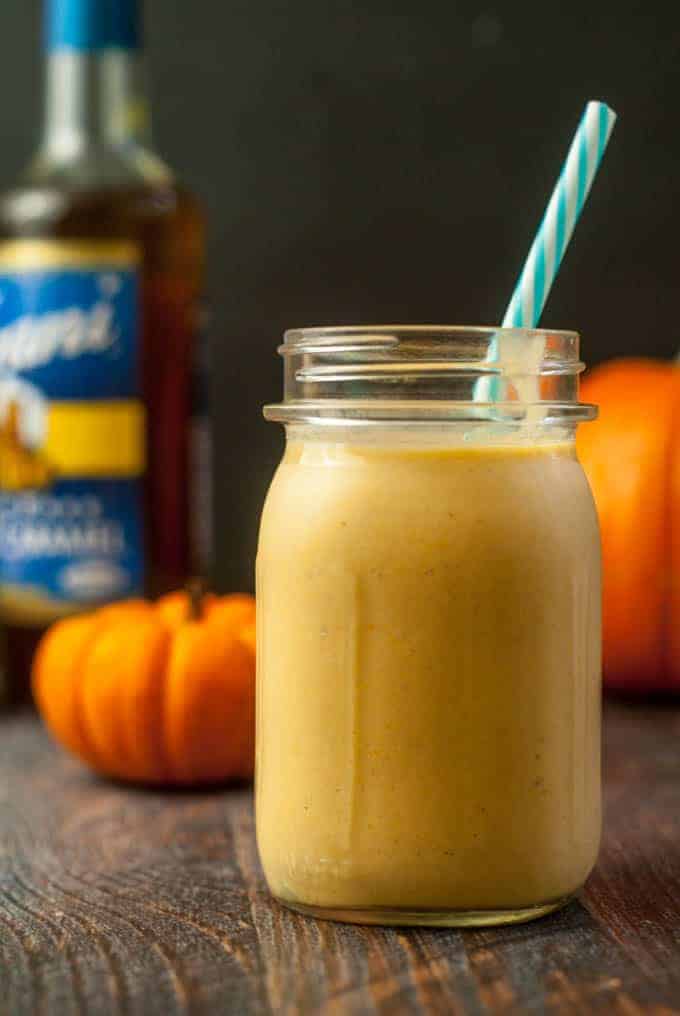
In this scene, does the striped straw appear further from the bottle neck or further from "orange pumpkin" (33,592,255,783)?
the bottle neck

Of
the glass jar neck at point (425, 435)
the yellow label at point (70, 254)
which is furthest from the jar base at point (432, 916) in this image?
the yellow label at point (70, 254)

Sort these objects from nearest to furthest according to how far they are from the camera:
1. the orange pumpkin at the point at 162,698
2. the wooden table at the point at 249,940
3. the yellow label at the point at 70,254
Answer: the wooden table at the point at 249,940 < the orange pumpkin at the point at 162,698 < the yellow label at the point at 70,254

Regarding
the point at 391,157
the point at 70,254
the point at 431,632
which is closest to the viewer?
the point at 431,632

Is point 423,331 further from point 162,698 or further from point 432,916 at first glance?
point 162,698

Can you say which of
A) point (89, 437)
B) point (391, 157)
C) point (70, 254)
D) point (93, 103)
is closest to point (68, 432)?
point (89, 437)

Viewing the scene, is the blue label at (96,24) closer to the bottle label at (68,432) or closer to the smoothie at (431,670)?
the bottle label at (68,432)

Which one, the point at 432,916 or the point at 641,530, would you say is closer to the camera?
the point at 432,916
